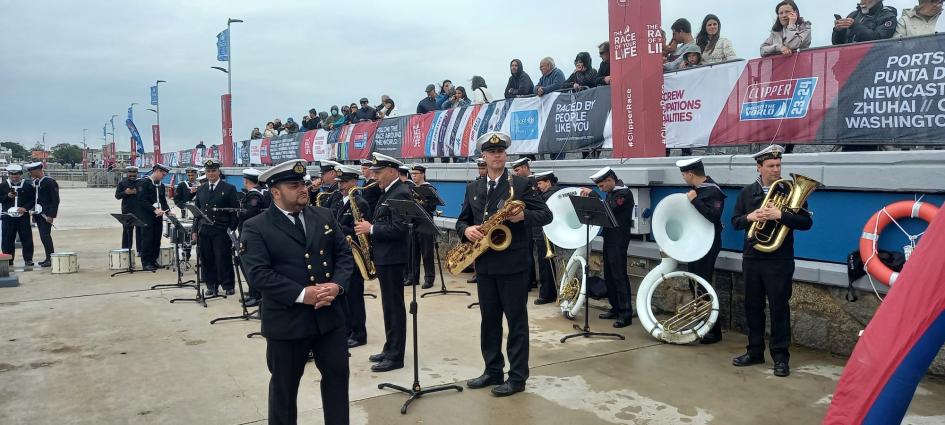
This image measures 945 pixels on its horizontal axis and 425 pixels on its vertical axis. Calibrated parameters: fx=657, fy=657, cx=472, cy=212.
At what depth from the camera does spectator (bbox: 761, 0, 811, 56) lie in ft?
23.5

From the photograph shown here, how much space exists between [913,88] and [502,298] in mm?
4327

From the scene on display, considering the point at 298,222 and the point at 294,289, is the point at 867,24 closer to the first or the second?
the point at 298,222

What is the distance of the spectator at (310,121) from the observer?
75.2 feet

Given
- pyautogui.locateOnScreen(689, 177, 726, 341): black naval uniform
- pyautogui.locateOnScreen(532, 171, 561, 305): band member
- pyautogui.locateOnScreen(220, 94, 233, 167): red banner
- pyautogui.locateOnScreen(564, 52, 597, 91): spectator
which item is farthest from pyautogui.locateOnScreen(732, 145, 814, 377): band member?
pyautogui.locateOnScreen(220, 94, 233, 167): red banner

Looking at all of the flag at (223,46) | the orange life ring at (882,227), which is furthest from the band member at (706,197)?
the flag at (223,46)

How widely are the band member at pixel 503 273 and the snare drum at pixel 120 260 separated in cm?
995

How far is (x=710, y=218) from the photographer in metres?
7.02

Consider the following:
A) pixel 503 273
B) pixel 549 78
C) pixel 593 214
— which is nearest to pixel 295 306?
pixel 503 273

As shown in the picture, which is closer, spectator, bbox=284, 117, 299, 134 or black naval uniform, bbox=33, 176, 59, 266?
black naval uniform, bbox=33, 176, 59, 266

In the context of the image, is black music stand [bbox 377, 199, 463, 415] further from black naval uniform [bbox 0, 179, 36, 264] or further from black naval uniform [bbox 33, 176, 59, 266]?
black naval uniform [bbox 0, 179, 36, 264]

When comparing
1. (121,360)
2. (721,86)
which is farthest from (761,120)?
(121,360)

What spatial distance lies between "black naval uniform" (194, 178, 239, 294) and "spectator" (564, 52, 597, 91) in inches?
229

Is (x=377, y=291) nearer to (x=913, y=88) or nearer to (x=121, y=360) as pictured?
(x=121, y=360)

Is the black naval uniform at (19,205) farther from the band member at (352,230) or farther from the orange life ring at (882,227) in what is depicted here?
the orange life ring at (882,227)
